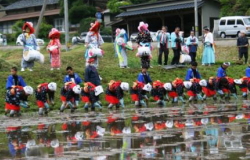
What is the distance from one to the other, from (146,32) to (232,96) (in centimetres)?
457

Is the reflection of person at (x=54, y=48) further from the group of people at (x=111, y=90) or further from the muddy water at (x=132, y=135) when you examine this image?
the muddy water at (x=132, y=135)

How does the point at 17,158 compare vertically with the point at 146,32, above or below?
below

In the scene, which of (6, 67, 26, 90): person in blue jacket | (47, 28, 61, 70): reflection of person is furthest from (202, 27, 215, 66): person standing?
(6, 67, 26, 90): person in blue jacket

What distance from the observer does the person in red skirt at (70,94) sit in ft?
55.1

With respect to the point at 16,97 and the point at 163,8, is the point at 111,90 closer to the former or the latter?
the point at 16,97

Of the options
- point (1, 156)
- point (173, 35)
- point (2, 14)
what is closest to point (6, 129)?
point (1, 156)

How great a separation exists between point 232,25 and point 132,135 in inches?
1430

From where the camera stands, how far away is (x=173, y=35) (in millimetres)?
26000

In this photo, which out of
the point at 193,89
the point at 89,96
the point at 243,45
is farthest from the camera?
the point at 243,45

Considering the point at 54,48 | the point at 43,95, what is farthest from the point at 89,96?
the point at 54,48

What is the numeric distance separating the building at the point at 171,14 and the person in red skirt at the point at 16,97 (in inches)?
1451

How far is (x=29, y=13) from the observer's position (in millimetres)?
76688

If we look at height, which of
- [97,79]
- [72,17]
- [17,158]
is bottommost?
[17,158]

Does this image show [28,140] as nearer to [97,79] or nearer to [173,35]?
[97,79]
